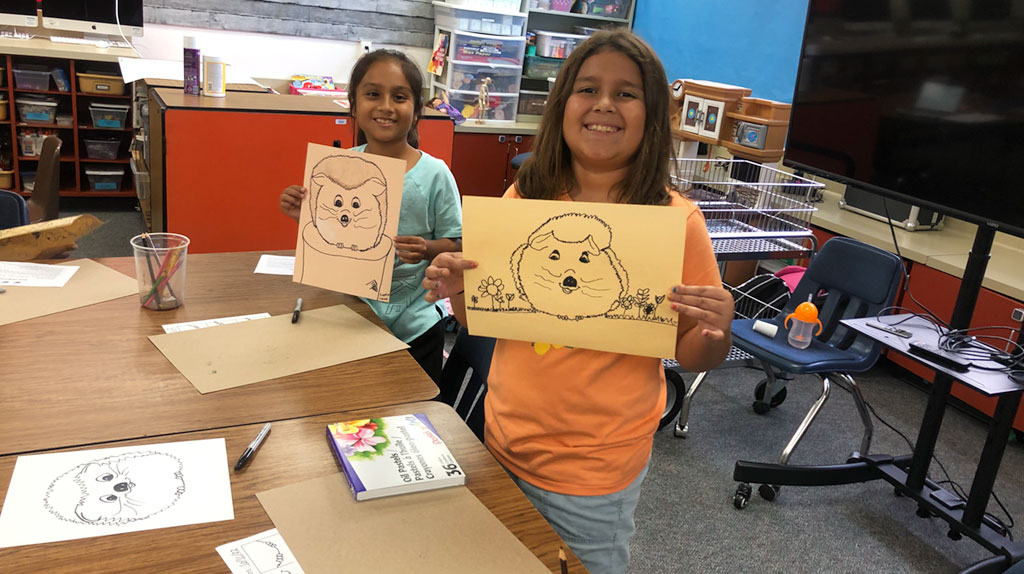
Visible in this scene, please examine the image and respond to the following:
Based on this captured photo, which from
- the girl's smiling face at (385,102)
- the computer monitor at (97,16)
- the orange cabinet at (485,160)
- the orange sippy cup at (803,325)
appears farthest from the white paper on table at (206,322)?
the computer monitor at (97,16)

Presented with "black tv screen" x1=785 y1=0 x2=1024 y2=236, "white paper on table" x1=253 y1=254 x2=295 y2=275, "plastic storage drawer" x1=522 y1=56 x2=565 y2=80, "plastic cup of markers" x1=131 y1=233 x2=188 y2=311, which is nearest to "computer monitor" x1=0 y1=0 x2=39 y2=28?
"plastic storage drawer" x1=522 y1=56 x2=565 y2=80

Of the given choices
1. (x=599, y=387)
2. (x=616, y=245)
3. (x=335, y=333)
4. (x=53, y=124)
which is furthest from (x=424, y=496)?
(x=53, y=124)

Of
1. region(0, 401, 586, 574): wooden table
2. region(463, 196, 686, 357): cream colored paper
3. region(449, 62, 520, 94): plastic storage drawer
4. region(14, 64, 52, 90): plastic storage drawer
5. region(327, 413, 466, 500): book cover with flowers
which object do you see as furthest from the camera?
region(449, 62, 520, 94): plastic storage drawer

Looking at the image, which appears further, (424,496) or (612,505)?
(612,505)

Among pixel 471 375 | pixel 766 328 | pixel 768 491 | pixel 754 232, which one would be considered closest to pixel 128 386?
pixel 471 375

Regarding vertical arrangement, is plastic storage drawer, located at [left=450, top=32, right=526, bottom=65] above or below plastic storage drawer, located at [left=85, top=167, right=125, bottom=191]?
above

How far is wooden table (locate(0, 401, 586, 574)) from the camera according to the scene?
0.84 meters

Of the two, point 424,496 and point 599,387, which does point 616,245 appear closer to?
point 599,387

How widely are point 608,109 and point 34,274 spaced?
4.23ft

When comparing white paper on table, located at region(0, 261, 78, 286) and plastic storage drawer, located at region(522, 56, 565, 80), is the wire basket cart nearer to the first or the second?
white paper on table, located at region(0, 261, 78, 286)

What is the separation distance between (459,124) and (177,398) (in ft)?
12.4

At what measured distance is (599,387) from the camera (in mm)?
1196

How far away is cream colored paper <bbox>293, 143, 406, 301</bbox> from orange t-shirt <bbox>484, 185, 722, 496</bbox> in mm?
455

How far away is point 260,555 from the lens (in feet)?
2.86
